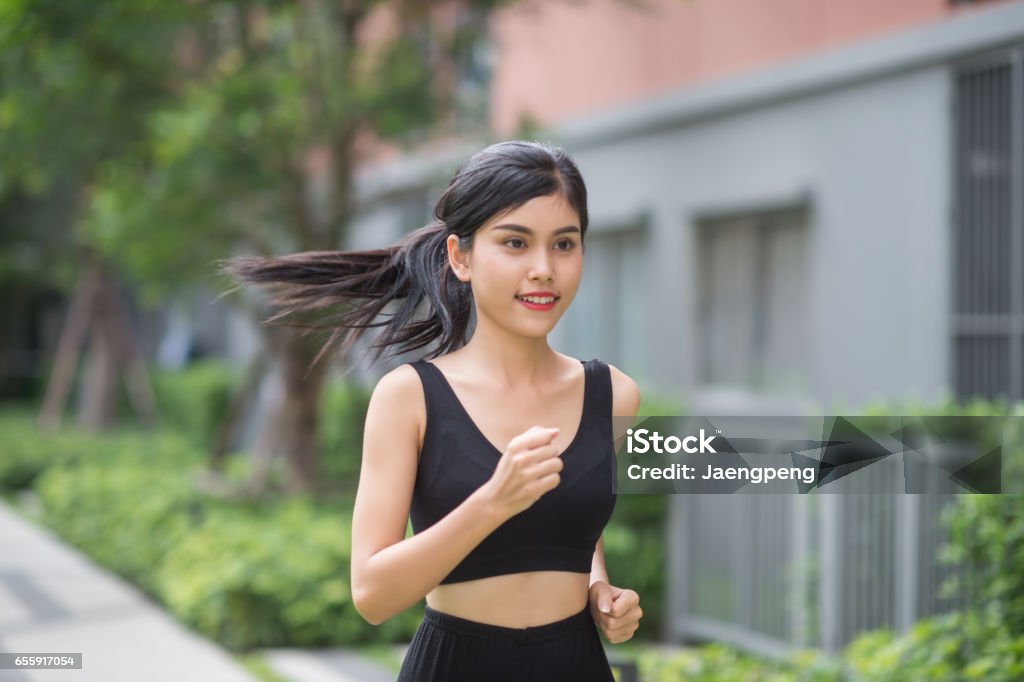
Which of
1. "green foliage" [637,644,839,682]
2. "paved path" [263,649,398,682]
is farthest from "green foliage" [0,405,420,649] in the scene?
A: "green foliage" [637,644,839,682]

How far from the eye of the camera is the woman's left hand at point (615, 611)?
226 cm

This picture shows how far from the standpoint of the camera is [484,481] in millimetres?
2178

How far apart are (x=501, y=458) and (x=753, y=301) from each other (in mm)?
8205

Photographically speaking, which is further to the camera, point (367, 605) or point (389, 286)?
point (389, 286)

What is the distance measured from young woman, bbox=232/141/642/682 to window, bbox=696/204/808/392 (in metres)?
7.53

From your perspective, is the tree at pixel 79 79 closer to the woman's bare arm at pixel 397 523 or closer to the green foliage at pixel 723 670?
the green foliage at pixel 723 670

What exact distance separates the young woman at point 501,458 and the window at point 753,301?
753 cm

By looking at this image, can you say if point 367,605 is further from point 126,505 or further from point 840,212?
point 126,505

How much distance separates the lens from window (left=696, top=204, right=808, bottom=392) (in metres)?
A: 9.66

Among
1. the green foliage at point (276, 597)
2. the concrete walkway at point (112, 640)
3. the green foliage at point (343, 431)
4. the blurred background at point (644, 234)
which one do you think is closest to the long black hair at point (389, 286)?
the blurred background at point (644, 234)

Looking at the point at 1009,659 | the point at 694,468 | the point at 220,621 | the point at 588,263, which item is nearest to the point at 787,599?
the point at 1009,659

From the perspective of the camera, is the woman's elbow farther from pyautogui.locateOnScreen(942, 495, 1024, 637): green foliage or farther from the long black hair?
pyautogui.locateOnScreen(942, 495, 1024, 637): green foliage

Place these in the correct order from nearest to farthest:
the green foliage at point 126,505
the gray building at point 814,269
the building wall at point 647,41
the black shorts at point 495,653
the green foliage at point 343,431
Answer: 1. the black shorts at point 495,653
2. the gray building at point 814,269
3. the green foliage at point 126,505
4. the building wall at point 647,41
5. the green foliage at point 343,431

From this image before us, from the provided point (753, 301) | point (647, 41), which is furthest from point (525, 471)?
point (647, 41)
